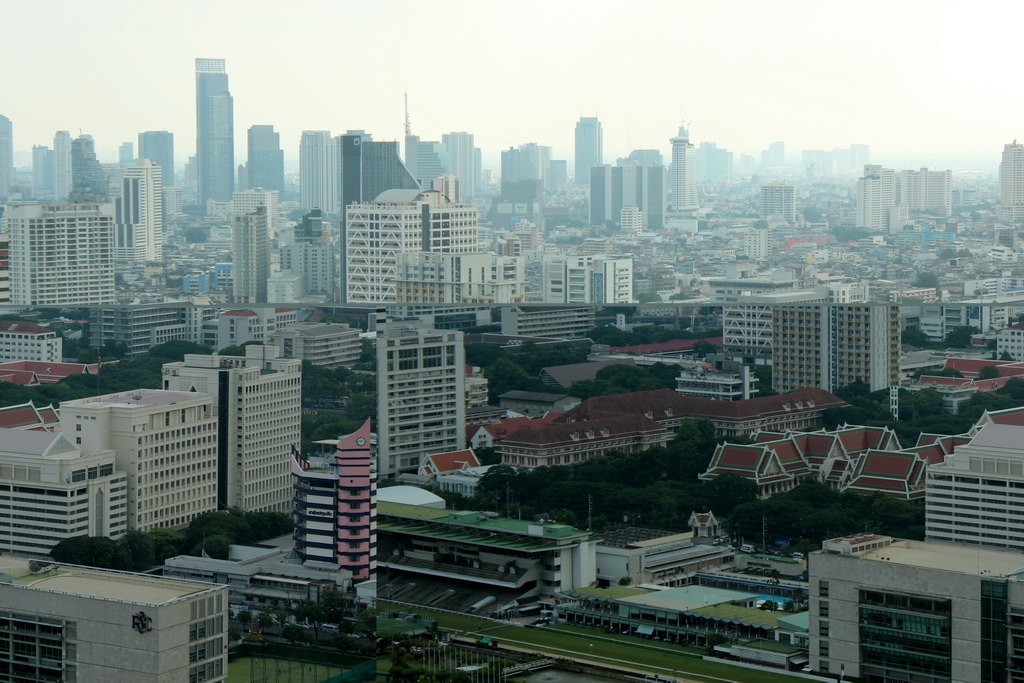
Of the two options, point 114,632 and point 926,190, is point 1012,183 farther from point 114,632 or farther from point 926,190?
point 114,632

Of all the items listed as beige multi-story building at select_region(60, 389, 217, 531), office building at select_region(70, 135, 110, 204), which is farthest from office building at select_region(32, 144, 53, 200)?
beige multi-story building at select_region(60, 389, 217, 531)

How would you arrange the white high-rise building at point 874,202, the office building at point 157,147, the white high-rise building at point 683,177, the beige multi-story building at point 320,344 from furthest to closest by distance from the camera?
the office building at point 157,147, the white high-rise building at point 683,177, the white high-rise building at point 874,202, the beige multi-story building at point 320,344

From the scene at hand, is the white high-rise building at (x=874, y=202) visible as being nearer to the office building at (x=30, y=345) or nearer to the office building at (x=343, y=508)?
the office building at (x=30, y=345)

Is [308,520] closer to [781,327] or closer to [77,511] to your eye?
[77,511]

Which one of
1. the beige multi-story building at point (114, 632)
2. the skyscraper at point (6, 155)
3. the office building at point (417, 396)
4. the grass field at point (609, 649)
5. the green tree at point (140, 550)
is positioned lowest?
the grass field at point (609, 649)

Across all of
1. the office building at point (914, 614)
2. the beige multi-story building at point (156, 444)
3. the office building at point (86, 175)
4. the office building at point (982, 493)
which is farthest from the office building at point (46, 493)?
the office building at point (86, 175)

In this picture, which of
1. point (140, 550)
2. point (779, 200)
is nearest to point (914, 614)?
point (140, 550)

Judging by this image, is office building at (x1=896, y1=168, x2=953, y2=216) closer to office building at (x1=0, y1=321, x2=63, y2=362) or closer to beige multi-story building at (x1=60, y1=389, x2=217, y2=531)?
office building at (x1=0, y1=321, x2=63, y2=362)
